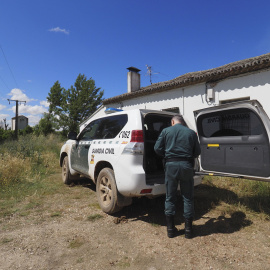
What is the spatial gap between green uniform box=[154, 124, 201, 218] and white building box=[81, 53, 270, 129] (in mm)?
2884

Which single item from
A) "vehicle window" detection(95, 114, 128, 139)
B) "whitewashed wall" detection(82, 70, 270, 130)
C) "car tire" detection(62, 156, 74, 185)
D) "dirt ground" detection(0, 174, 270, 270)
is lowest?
"dirt ground" detection(0, 174, 270, 270)

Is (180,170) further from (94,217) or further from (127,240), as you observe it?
(94,217)

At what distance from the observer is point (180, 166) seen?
2.86 meters

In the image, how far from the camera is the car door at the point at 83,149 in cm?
445

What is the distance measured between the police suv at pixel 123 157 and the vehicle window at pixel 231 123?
2.12 feet

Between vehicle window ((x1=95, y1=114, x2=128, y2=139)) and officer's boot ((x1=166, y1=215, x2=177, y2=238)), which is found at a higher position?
vehicle window ((x1=95, y1=114, x2=128, y2=139))

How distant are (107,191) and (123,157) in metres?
0.87

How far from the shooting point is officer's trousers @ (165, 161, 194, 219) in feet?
9.38

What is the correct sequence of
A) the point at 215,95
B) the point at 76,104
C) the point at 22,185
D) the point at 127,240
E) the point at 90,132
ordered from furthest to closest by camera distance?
the point at 76,104, the point at 215,95, the point at 22,185, the point at 90,132, the point at 127,240

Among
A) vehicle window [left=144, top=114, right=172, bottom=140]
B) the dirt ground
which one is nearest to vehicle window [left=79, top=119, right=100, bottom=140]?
vehicle window [left=144, top=114, right=172, bottom=140]

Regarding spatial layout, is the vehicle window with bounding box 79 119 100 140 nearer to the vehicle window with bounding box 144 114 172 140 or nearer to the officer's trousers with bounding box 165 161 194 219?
the vehicle window with bounding box 144 114 172 140

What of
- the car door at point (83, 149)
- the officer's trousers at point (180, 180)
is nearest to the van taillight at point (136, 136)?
the officer's trousers at point (180, 180)

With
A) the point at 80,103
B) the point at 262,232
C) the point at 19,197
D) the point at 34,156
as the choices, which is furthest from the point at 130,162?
the point at 80,103

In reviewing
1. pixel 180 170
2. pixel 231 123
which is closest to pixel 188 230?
pixel 180 170
